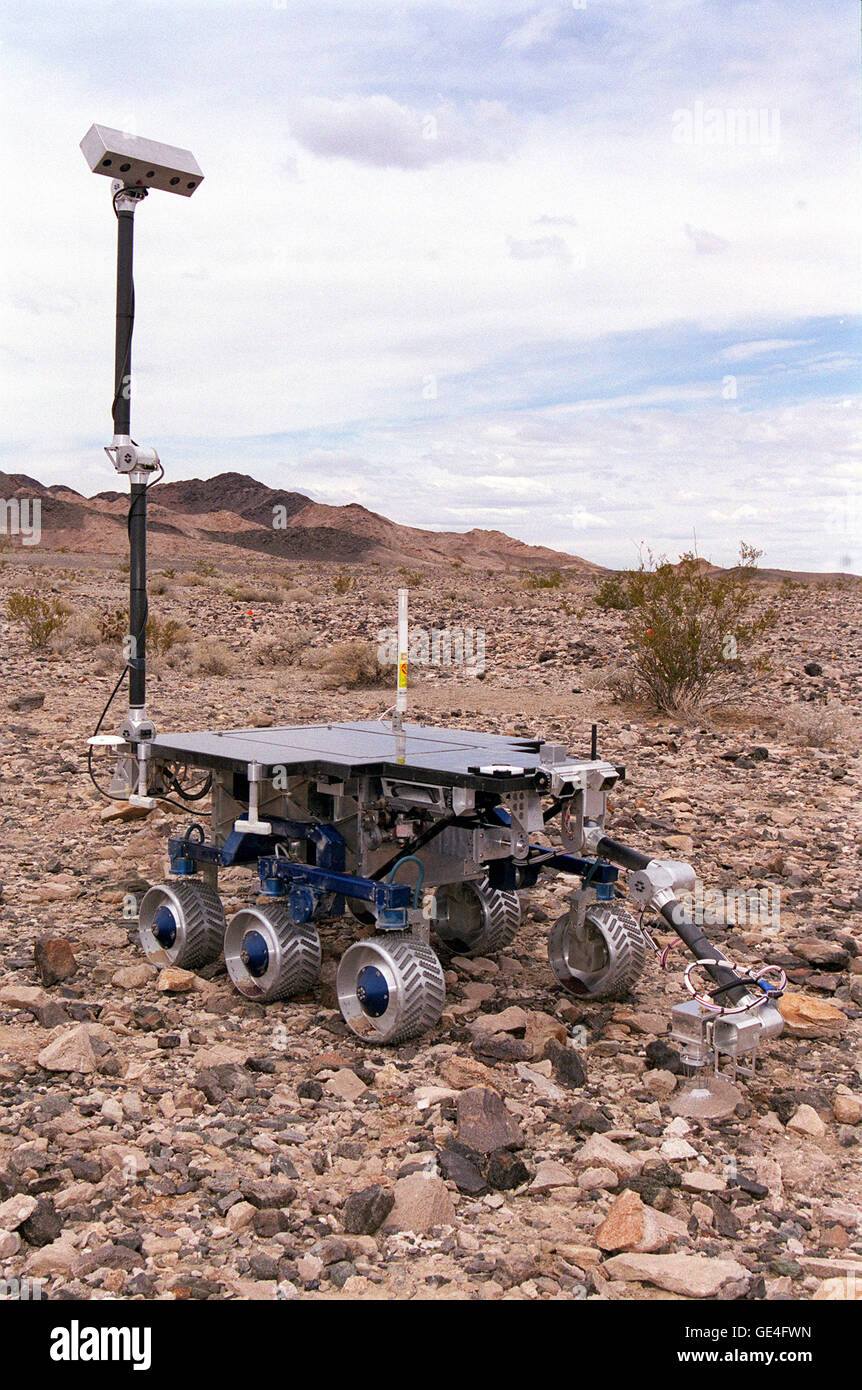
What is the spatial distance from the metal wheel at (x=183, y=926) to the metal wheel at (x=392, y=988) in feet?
3.25

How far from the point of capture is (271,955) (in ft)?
16.7

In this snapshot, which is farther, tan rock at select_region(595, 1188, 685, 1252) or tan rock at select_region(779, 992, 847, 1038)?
tan rock at select_region(779, 992, 847, 1038)

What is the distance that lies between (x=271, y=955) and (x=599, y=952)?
59.5 inches

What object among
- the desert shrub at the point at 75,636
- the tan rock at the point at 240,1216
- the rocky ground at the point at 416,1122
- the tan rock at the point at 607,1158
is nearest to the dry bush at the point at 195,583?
the desert shrub at the point at 75,636

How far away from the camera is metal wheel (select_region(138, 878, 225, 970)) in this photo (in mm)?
5555

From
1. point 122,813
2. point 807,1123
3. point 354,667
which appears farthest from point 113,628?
point 807,1123

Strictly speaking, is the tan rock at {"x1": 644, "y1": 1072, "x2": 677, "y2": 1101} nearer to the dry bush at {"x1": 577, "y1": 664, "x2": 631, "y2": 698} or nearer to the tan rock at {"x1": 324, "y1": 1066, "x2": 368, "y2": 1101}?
the tan rock at {"x1": 324, "y1": 1066, "x2": 368, "y2": 1101}

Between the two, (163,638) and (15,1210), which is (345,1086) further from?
(163,638)

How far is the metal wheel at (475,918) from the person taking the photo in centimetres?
597

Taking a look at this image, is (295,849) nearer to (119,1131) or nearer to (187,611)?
(119,1131)

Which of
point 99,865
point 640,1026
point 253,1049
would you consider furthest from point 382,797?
point 99,865

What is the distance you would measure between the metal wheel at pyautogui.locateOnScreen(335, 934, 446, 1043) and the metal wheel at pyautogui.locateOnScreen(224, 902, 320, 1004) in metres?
0.31

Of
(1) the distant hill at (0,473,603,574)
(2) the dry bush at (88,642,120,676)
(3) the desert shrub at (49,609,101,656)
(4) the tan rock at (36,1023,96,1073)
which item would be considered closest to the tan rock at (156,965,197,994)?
(4) the tan rock at (36,1023,96,1073)

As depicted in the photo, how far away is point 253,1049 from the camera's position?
186 inches
